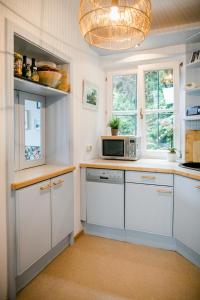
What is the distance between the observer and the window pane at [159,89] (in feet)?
9.77

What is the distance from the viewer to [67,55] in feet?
7.73

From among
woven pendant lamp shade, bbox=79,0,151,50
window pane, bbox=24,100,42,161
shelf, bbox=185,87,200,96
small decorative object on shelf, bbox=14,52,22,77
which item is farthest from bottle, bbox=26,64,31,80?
shelf, bbox=185,87,200,96

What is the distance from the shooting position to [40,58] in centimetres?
225

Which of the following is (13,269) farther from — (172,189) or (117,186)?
(172,189)

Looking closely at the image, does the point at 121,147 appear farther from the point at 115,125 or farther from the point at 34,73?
the point at 34,73

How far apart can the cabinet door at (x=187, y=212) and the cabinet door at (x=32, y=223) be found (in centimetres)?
124

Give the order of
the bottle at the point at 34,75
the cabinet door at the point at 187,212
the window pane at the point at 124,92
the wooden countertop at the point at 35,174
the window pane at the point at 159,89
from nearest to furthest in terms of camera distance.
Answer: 1. the wooden countertop at the point at 35,174
2. the bottle at the point at 34,75
3. the cabinet door at the point at 187,212
4. the window pane at the point at 159,89
5. the window pane at the point at 124,92

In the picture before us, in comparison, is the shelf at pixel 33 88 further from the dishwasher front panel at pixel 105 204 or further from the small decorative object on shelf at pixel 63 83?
the dishwasher front panel at pixel 105 204

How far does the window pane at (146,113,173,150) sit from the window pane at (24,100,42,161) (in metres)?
1.47

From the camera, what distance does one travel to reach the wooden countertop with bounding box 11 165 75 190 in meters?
1.70

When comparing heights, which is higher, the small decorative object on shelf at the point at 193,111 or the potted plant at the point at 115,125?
the small decorative object on shelf at the point at 193,111

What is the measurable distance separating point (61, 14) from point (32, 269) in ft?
7.70

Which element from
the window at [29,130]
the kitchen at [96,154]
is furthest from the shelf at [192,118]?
the window at [29,130]

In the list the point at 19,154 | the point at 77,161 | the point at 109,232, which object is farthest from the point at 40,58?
the point at 109,232
